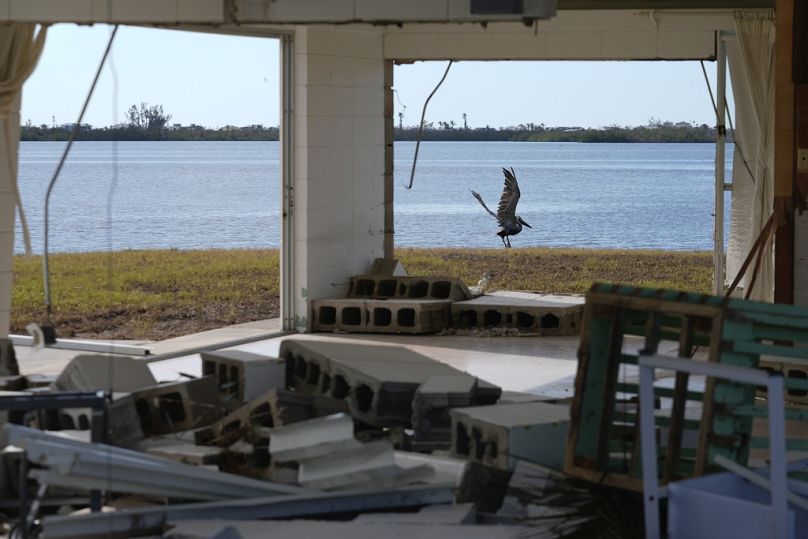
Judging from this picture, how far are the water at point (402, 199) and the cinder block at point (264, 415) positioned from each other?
11.5 metres

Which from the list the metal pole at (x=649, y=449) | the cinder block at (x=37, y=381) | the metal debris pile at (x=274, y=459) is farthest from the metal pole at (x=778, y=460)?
the cinder block at (x=37, y=381)

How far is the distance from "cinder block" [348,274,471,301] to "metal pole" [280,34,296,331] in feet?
2.54

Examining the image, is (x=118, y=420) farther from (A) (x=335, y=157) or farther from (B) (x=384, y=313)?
(A) (x=335, y=157)

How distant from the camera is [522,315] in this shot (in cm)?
1186

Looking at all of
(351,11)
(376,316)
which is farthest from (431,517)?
(376,316)

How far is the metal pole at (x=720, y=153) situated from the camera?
1151cm

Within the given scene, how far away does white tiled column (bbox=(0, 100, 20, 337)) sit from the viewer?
8383 millimetres

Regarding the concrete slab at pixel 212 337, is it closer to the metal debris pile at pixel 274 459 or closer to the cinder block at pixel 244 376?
the cinder block at pixel 244 376

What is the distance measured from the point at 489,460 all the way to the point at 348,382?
1406mm

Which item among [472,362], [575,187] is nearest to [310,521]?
[472,362]

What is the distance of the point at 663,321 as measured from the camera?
5.60 meters

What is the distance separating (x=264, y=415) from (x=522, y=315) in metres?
5.76

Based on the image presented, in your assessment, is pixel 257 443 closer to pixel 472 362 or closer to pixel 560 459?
pixel 560 459

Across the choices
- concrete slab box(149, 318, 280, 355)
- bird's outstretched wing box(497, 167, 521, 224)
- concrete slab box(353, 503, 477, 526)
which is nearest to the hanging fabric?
concrete slab box(149, 318, 280, 355)
